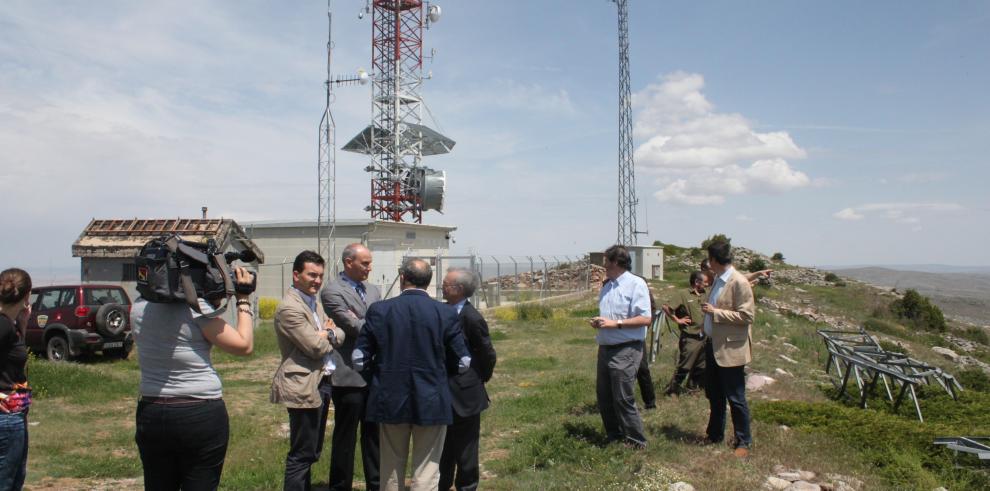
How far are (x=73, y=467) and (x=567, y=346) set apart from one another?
9.84 m

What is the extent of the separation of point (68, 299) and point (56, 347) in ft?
3.07

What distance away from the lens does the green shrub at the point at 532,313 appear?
20.2m

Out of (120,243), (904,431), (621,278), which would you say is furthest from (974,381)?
(120,243)

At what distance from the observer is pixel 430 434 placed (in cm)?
433

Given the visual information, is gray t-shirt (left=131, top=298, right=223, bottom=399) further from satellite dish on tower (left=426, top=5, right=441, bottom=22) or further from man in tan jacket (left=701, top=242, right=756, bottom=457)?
satellite dish on tower (left=426, top=5, right=441, bottom=22)

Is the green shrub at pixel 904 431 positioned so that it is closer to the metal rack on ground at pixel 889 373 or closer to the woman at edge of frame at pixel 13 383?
the metal rack on ground at pixel 889 373

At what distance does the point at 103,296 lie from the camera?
13320mm

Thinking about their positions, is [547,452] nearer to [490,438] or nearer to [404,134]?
[490,438]

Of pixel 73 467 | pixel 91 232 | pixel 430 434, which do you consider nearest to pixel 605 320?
pixel 430 434

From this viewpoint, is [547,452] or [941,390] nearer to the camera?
[547,452]

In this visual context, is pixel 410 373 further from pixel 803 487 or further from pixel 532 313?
pixel 532 313

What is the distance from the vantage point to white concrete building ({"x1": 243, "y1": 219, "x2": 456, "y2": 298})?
22594 millimetres

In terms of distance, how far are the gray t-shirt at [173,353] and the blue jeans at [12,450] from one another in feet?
4.31

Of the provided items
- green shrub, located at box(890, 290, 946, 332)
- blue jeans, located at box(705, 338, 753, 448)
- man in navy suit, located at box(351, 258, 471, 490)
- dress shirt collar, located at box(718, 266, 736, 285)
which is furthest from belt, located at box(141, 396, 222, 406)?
green shrub, located at box(890, 290, 946, 332)
